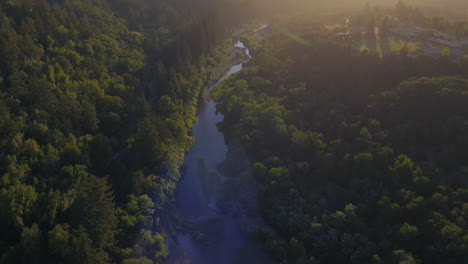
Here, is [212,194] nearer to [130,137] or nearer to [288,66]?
[130,137]

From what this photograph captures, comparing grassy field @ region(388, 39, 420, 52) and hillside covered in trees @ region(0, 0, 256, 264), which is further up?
hillside covered in trees @ region(0, 0, 256, 264)

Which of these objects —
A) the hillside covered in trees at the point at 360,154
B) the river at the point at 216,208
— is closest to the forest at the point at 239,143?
the hillside covered in trees at the point at 360,154

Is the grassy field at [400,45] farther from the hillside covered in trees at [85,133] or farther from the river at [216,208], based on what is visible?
the river at [216,208]

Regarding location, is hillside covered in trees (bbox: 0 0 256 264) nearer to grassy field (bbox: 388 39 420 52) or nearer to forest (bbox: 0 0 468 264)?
forest (bbox: 0 0 468 264)

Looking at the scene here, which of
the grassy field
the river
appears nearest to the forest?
the river

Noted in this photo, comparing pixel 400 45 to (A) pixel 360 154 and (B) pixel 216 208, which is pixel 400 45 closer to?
(A) pixel 360 154
